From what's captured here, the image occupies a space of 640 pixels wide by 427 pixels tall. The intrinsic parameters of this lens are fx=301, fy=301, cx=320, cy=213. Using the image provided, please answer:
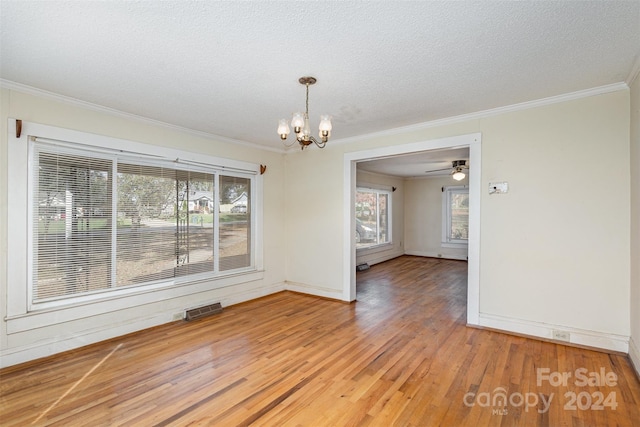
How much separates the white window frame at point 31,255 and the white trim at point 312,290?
1.69 meters

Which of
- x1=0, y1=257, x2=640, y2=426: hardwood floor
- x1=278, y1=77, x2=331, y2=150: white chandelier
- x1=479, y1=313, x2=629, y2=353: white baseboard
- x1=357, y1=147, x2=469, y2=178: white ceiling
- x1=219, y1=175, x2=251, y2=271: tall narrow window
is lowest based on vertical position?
x1=0, y1=257, x2=640, y2=426: hardwood floor

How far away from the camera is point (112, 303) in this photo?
338 centimetres

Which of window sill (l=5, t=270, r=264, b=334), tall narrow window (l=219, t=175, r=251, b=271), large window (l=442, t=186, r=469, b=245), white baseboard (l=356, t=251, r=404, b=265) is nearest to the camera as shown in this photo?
window sill (l=5, t=270, r=264, b=334)

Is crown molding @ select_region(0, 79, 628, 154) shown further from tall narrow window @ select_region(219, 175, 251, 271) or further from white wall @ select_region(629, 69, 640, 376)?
tall narrow window @ select_region(219, 175, 251, 271)

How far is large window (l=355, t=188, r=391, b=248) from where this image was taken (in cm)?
794

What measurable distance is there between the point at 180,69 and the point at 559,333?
174 inches

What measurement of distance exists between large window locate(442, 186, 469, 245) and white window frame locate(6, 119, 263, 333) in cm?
703

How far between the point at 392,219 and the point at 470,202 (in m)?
5.14

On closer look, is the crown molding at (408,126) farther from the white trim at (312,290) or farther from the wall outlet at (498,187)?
the white trim at (312,290)

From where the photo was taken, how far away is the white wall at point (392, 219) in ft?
25.2

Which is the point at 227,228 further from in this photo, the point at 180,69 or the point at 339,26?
the point at 339,26

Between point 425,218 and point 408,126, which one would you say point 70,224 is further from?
point 425,218

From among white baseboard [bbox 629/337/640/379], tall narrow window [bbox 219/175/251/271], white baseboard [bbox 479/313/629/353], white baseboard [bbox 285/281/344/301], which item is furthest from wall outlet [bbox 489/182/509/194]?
tall narrow window [bbox 219/175/251/271]

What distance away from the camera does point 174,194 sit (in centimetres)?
398
